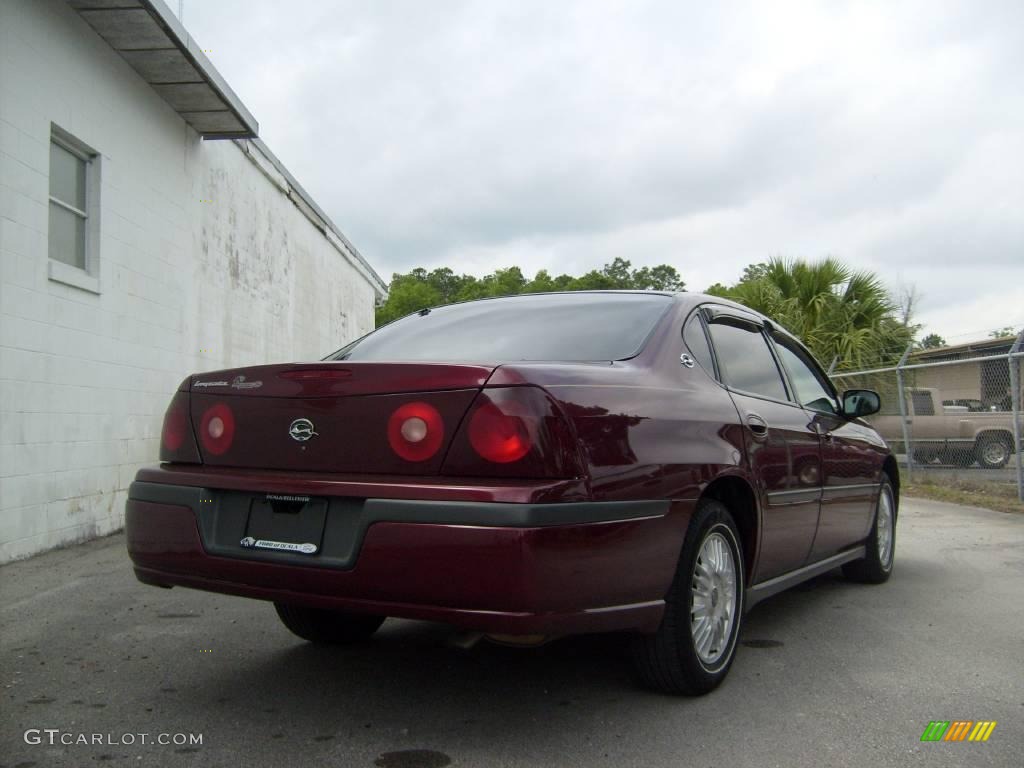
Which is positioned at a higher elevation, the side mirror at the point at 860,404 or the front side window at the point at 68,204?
the front side window at the point at 68,204

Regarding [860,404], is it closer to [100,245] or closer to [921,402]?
[100,245]

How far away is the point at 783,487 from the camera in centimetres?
379

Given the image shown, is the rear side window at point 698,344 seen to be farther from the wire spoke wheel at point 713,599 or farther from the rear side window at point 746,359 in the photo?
the wire spoke wheel at point 713,599

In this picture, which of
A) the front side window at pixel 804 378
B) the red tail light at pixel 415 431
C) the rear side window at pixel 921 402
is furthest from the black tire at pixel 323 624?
the rear side window at pixel 921 402

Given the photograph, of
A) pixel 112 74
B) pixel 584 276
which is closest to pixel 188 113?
pixel 112 74

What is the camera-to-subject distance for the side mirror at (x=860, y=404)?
4914 mm

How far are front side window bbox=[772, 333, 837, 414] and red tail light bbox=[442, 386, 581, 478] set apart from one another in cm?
222

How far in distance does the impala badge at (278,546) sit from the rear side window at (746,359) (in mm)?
1795

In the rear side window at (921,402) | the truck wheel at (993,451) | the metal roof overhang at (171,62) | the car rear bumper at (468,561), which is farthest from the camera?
the rear side window at (921,402)

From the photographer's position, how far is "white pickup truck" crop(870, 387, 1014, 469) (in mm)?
11023

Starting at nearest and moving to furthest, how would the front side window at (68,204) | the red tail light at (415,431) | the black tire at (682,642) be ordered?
the red tail light at (415,431)
the black tire at (682,642)
the front side window at (68,204)

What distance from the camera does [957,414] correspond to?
11.9 metres

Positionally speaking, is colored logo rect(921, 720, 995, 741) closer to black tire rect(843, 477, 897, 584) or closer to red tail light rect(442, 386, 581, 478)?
red tail light rect(442, 386, 581, 478)

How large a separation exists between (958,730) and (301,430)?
2299 mm
